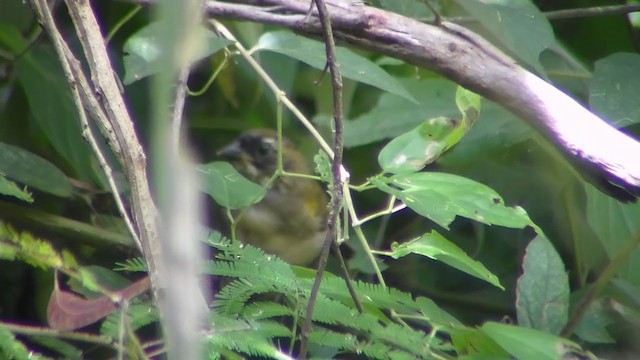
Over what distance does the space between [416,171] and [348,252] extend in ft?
2.30

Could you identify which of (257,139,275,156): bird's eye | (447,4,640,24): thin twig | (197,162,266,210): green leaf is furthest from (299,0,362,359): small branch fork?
(257,139,275,156): bird's eye

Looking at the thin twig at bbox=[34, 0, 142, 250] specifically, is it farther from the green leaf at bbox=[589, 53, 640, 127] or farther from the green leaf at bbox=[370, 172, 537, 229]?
the green leaf at bbox=[589, 53, 640, 127]

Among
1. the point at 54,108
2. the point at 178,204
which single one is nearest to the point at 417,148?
the point at 54,108

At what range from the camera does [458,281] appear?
234 cm

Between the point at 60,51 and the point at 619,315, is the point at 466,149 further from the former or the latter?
the point at 60,51

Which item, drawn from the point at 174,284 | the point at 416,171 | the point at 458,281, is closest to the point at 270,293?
the point at 416,171

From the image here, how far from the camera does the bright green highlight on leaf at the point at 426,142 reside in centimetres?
143

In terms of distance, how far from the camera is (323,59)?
175 cm

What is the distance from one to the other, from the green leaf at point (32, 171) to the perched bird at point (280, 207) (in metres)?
0.67

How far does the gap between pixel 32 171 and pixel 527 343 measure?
0.96m

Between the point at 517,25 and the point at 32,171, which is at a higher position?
the point at 32,171

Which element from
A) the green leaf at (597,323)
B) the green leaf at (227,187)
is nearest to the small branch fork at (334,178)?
the green leaf at (227,187)

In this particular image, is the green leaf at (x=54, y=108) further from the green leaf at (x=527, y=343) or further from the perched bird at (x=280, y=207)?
the green leaf at (x=527, y=343)

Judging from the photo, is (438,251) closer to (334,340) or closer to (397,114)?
(334,340)
